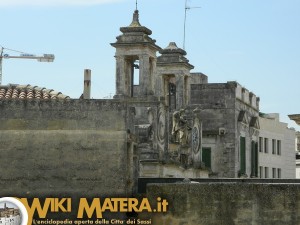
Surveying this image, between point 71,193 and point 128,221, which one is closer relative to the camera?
point 128,221

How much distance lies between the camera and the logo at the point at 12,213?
13766mm

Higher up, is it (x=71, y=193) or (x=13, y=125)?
(x=13, y=125)

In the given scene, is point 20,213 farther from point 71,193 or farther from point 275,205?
point 71,193

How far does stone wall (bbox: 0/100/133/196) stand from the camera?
25.1 metres

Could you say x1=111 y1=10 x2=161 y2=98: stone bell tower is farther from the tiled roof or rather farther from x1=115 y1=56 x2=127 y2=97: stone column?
the tiled roof

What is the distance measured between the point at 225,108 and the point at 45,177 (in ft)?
57.4

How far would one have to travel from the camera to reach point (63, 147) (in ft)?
83.1

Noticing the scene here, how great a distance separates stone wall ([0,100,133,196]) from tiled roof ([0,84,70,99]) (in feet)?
6.97

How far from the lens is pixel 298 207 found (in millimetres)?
21469

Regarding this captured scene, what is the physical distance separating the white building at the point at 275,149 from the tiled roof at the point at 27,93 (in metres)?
20.6

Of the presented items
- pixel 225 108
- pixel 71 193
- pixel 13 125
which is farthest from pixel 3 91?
pixel 225 108

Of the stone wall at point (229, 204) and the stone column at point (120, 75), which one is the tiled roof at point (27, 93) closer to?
the stone column at point (120, 75)

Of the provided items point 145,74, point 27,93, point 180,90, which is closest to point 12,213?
point 27,93

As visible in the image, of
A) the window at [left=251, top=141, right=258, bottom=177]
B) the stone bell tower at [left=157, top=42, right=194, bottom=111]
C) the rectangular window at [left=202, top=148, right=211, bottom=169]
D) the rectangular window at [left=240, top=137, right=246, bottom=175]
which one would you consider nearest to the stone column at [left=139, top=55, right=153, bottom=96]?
the stone bell tower at [left=157, top=42, right=194, bottom=111]
